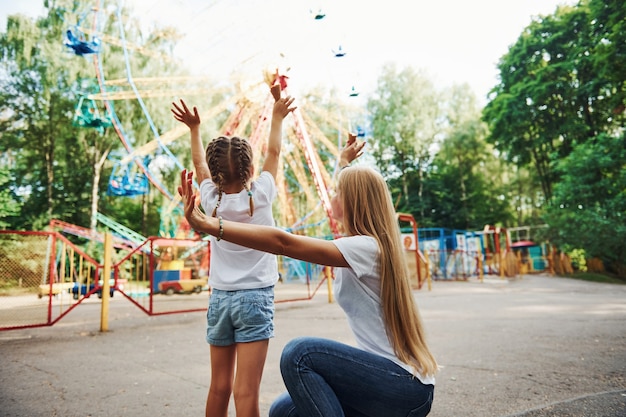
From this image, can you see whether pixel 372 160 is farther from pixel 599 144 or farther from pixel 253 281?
pixel 253 281

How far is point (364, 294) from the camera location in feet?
5.01

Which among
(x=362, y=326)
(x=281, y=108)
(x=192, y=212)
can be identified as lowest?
(x=362, y=326)

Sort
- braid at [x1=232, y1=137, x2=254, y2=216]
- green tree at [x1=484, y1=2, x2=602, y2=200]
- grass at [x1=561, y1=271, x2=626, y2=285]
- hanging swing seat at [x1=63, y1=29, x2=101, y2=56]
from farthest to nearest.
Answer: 1. green tree at [x1=484, y1=2, x2=602, y2=200]
2. grass at [x1=561, y1=271, x2=626, y2=285]
3. hanging swing seat at [x1=63, y1=29, x2=101, y2=56]
4. braid at [x1=232, y1=137, x2=254, y2=216]

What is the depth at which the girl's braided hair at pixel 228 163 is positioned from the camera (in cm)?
193

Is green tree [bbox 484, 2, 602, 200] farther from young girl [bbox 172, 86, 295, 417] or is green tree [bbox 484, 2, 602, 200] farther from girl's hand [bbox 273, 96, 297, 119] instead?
young girl [bbox 172, 86, 295, 417]

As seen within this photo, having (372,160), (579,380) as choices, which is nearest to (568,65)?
(372,160)

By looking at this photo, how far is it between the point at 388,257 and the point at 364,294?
0.17 m

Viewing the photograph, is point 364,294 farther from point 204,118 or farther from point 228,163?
point 204,118

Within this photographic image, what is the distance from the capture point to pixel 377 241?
4.96 ft

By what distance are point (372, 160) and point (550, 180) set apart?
12.5m

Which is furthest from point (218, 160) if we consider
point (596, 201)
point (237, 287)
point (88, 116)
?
point (596, 201)

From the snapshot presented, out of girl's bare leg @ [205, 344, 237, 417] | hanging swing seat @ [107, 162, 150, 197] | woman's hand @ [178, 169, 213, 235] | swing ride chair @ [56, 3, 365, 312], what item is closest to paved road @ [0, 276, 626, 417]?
girl's bare leg @ [205, 344, 237, 417]

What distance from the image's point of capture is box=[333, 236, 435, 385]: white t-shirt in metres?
1.46

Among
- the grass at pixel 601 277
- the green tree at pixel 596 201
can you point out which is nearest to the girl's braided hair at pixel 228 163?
the green tree at pixel 596 201
